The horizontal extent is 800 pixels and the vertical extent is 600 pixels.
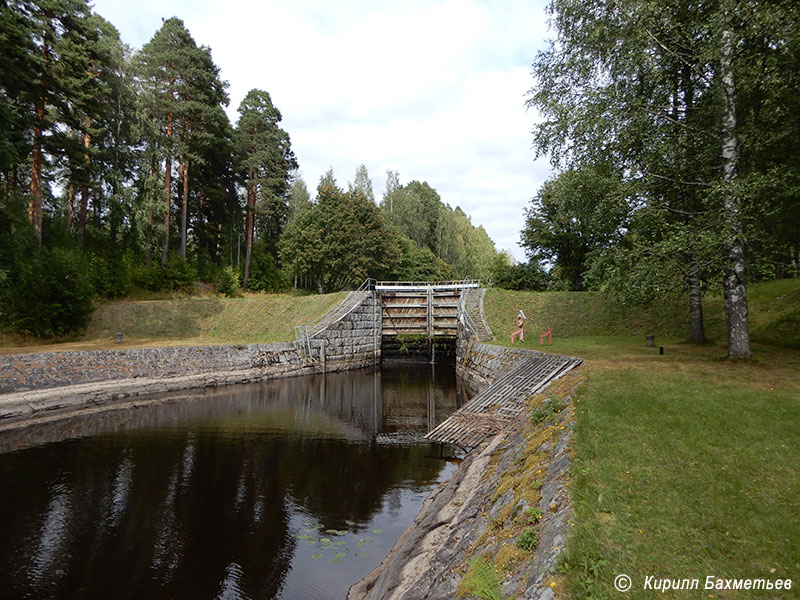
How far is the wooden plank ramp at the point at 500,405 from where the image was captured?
13.1 m

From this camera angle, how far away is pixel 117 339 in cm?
2731

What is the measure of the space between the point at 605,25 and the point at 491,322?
21903mm

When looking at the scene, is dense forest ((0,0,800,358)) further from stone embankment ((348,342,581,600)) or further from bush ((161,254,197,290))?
stone embankment ((348,342,581,600))

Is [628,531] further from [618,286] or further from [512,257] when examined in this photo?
[512,257]

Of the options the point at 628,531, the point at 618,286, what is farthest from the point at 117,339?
the point at 628,531

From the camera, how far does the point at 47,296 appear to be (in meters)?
26.3

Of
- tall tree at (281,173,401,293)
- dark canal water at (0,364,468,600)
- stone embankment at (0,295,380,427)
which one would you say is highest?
tall tree at (281,173,401,293)

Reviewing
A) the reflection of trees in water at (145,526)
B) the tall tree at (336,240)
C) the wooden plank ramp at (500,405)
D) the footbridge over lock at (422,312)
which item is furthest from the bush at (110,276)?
the wooden plank ramp at (500,405)

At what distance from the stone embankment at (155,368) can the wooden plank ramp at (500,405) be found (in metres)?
15.9

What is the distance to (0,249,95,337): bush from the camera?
2528 cm

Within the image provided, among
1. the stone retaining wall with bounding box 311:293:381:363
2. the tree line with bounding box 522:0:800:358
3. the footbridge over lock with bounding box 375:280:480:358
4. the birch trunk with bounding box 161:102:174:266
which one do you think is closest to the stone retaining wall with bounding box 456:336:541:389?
the footbridge over lock with bounding box 375:280:480:358

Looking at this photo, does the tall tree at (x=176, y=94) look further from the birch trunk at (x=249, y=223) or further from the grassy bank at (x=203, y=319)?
the birch trunk at (x=249, y=223)

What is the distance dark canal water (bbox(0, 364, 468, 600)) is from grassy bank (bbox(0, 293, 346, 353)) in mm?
13416

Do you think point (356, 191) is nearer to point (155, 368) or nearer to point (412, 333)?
point (412, 333)
